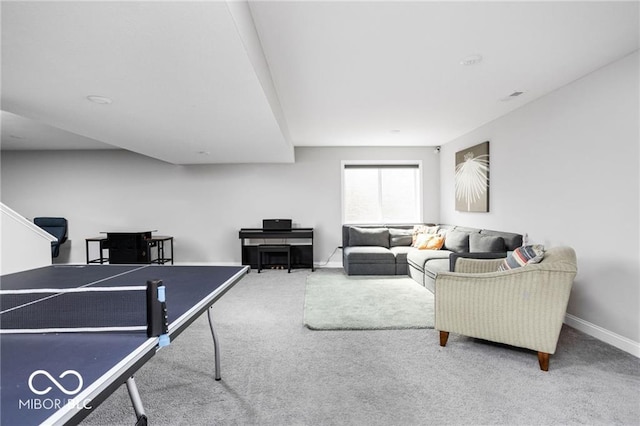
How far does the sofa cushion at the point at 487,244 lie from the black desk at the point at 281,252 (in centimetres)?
281

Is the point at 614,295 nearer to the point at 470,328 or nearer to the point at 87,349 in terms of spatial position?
the point at 470,328

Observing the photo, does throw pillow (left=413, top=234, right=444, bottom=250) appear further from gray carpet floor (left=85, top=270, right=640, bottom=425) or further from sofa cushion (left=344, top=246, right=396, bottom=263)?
gray carpet floor (left=85, top=270, right=640, bottom=425)

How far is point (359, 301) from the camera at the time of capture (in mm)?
3904

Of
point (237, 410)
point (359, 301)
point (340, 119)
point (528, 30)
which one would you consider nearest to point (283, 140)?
point (340, 119)

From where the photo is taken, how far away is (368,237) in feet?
19.1

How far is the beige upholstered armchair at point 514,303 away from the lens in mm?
2240

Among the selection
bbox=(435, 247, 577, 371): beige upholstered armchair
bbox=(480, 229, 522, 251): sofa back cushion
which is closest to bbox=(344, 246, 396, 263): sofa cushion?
bbox=(480, 229, 522, 251): sofa back cushion

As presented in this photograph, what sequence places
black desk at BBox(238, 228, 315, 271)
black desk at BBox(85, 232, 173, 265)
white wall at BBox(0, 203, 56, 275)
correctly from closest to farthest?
white wall at BBox(0, 203, 56, 275) < black desk at BBox(85, 232, 173, 265) < black desk at BBox(238, 228, 315, 271)

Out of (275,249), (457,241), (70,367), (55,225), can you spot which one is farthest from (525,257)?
(55,225)

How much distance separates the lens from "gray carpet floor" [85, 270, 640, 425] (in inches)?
69.5

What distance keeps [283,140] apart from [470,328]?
2.98 meters

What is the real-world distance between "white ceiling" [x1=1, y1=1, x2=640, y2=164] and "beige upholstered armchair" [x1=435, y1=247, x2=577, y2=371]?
162 cm

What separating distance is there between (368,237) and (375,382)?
381 cm

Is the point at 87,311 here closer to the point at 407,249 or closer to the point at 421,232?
the point at 407,249
